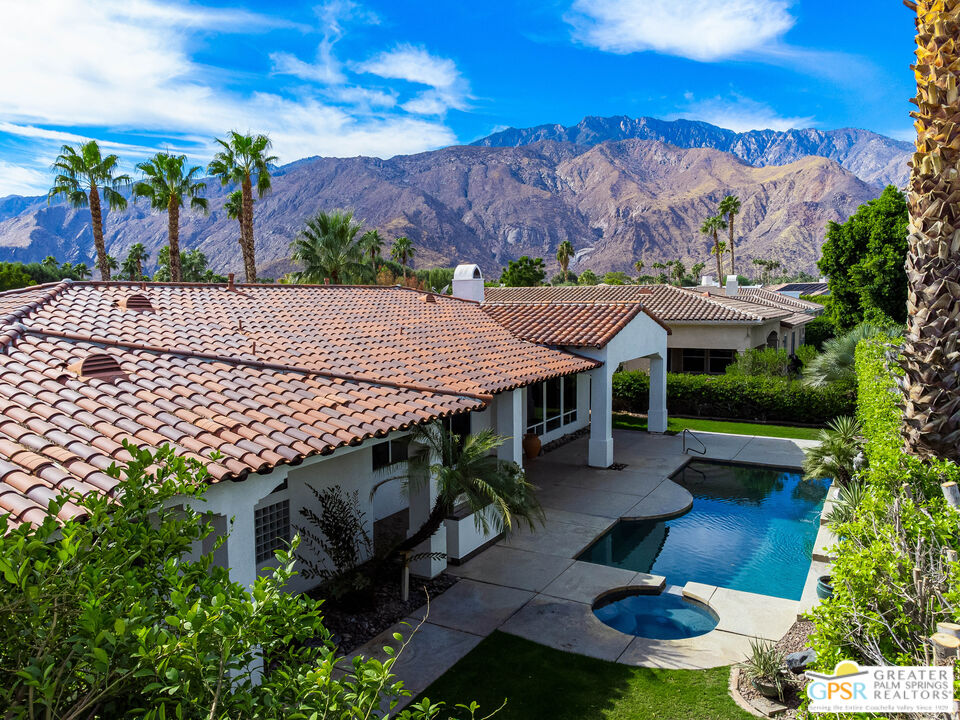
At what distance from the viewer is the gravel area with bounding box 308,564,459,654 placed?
387 inches

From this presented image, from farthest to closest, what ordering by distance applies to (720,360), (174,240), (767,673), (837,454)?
(174,240) → (720,360) → (837,454) → (767,673)

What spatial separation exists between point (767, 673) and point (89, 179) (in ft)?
135

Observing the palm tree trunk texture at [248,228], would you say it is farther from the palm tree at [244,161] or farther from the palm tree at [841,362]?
the palm tree at [841,362]

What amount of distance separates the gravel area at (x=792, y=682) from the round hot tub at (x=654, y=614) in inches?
47.7

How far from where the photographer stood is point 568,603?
35.7ft

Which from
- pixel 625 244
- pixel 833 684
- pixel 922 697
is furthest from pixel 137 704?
pixel 625 244

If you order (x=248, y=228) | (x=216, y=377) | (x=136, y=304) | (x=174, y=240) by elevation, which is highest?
(x=248, y=228)

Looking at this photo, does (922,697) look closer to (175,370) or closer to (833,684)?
(833,684)

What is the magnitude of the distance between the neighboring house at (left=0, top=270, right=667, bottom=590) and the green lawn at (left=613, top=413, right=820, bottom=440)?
6390 mm

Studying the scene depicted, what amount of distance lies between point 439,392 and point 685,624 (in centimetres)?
526

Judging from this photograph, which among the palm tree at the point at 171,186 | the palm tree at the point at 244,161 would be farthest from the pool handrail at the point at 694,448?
the palm tree at the point at 171,186

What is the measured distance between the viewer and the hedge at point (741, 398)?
24.2 meters

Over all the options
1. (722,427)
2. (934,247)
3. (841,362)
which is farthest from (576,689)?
(841,362)

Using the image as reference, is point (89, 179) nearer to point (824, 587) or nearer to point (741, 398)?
point (741, 398)
